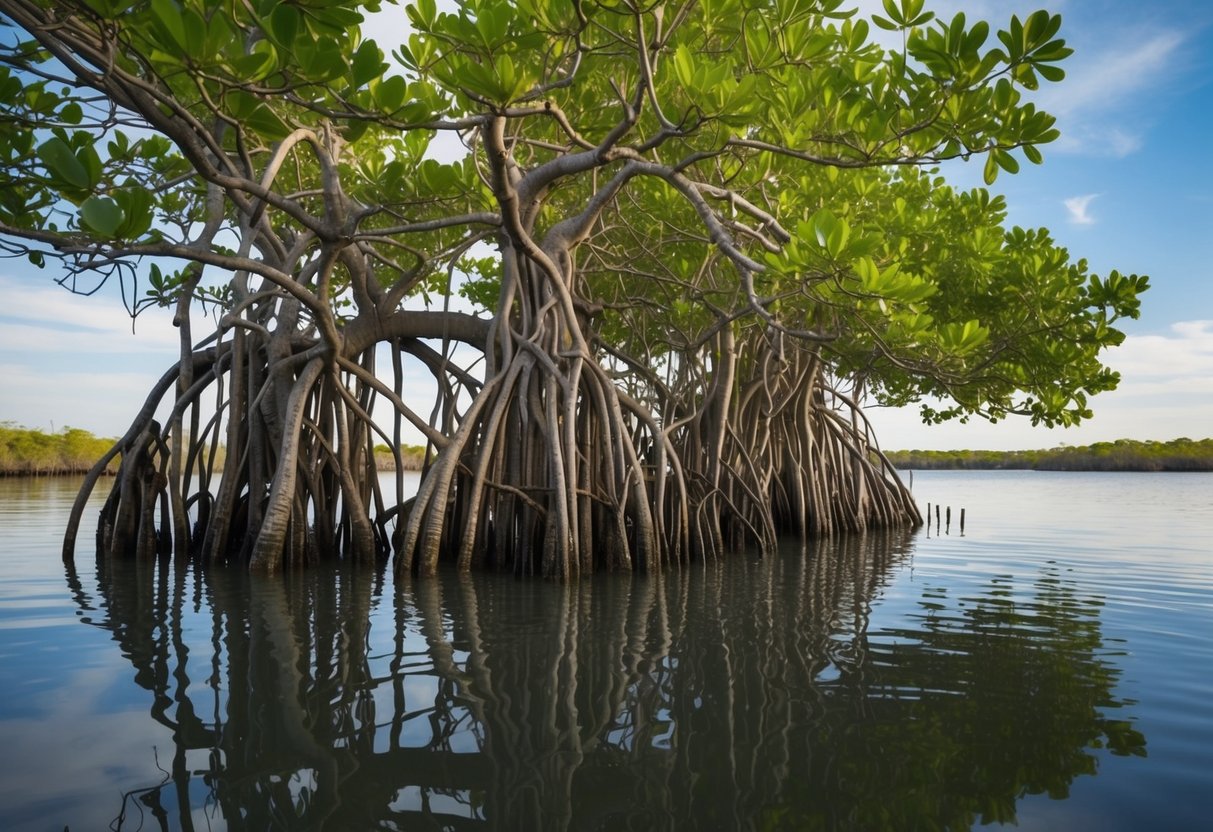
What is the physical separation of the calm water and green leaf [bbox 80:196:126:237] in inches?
67.7

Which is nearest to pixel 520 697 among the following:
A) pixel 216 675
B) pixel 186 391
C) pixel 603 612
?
pixel 216 675

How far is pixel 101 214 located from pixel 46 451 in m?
27.9

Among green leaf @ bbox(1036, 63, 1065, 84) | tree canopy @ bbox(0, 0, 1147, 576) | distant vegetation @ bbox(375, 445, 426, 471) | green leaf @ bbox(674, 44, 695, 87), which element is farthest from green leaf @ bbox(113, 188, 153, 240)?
distant vegetation @ bbox(375, 445, 426, 471)

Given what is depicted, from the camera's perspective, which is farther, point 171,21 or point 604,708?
point 604,708

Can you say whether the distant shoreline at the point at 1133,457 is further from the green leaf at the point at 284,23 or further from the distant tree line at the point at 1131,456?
the green leaf at the point at 284,23

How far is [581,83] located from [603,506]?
3281 millimetres

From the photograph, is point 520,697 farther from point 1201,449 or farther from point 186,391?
point 1201,449

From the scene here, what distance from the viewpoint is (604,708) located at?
10.0ft

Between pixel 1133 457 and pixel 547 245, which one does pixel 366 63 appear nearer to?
pixel 547 245

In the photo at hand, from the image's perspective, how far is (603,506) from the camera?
23.0 feet

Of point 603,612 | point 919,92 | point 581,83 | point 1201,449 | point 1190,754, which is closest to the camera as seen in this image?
point 1190,754

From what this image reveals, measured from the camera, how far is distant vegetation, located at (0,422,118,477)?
82.3 ft

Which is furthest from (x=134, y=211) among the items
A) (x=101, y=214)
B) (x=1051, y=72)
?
(x=1051, y=72)

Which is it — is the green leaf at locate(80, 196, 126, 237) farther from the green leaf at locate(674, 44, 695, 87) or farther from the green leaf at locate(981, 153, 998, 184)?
the green leaf at locate(981, 153, 998, 184)
